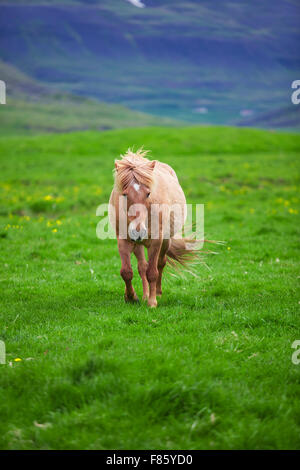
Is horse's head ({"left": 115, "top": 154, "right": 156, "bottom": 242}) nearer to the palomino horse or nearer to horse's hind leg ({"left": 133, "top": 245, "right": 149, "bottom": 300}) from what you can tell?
the palomino horse

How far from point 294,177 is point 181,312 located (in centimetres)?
2005

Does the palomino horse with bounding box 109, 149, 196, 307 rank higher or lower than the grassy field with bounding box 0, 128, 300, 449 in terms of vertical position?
higher

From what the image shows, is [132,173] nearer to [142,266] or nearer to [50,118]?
[142,266]

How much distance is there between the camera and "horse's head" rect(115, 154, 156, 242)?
6539 millimetres

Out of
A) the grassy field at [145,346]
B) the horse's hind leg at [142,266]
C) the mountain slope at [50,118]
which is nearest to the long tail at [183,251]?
the grassy field at [145,346]

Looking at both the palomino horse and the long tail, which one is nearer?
the palomino horse

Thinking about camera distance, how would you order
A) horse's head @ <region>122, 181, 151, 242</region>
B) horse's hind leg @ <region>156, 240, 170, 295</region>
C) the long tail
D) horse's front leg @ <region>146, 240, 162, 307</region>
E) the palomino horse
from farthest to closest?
the long tail < horse's hind leg @ <region>156, 240, 170, 295</region> < horse's front leg @ <region>146, 240, 162, 307</region> < the palomino horse < horse's head @ <region>122, 181, 151, 242</region>

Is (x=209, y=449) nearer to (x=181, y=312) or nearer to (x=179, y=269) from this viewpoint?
(x=181, y=312)

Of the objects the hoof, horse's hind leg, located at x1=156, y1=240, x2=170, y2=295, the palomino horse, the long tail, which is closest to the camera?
the palomino horse

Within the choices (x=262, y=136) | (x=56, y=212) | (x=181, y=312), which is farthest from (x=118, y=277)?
(x=262, y=136)

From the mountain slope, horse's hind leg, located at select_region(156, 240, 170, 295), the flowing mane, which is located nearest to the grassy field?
horse's hind leg, located at select_region(156, 240, 170, 295)

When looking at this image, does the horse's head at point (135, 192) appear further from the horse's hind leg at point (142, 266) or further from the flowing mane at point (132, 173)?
the horse's hind leg at point (142, 266)

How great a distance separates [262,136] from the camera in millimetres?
45625

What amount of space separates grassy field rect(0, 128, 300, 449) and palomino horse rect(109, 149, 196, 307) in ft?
2.05
